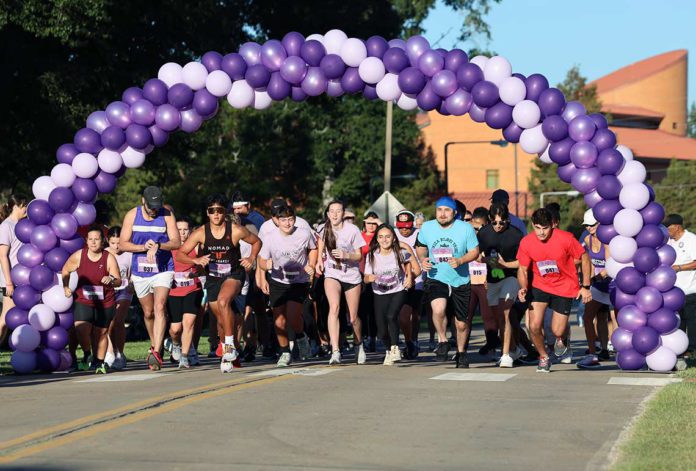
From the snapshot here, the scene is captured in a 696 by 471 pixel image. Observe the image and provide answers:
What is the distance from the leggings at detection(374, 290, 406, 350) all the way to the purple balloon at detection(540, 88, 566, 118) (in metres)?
2.68

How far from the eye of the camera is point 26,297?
15711mm

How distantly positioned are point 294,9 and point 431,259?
53.8ft

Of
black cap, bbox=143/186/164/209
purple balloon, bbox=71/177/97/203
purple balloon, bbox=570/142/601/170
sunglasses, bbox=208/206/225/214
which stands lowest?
sunglasses, bbox=208/206/225/214

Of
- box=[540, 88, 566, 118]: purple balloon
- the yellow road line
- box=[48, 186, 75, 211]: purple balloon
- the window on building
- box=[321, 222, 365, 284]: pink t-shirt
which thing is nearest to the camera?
the yellow road line

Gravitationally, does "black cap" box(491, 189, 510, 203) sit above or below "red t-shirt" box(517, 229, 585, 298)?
above

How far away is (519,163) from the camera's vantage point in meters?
101

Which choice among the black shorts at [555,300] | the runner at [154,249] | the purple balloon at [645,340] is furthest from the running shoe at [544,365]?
the runner at [154,249]

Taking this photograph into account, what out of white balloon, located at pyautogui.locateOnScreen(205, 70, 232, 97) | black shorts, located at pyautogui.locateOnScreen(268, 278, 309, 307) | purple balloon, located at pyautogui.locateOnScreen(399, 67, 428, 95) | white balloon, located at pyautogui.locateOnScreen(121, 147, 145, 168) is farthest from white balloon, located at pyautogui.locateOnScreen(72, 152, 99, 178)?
purple balloon, located at pyautogui.locateOnScreen(399, 67, 428, 95)

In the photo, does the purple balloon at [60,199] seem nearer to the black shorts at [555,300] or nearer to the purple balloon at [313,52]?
the purple balloon at [313,52]

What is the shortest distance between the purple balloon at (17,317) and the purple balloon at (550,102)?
6403 mm

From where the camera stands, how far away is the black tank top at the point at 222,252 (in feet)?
49.6

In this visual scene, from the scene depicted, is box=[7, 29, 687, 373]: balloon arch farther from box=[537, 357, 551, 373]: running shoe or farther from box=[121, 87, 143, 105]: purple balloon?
box=[537, 357, 551, 373]: running shoe

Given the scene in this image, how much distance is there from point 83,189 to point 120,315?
1558mm

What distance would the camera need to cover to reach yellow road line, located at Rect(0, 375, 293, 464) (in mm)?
8625
